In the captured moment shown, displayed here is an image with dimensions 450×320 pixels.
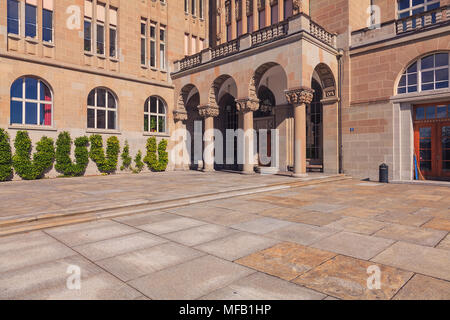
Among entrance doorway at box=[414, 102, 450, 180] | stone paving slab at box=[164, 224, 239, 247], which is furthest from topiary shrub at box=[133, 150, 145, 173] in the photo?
entrance doorway at box=[414, 102, 450, 180]

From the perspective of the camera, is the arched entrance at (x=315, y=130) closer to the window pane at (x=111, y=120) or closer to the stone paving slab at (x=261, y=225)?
the stone paving slab at (x=261, y=225)

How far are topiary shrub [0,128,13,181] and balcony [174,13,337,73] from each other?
1209 centimetres

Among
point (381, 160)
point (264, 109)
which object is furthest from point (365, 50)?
point (264, 109)

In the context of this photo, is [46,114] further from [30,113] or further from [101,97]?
[101,97]

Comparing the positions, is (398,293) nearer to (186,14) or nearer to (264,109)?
(264,109)

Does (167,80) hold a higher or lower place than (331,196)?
higher

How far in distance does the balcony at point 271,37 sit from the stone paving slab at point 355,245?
1224 centimetres

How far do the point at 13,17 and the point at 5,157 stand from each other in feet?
24.9

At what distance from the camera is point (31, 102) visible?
15.8 m

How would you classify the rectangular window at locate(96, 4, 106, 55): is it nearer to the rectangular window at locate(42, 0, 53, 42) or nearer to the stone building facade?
the stone building facade

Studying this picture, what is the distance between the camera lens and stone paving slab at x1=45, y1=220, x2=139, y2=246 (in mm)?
4926

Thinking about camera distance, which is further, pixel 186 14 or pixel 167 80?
pixel 186 14
